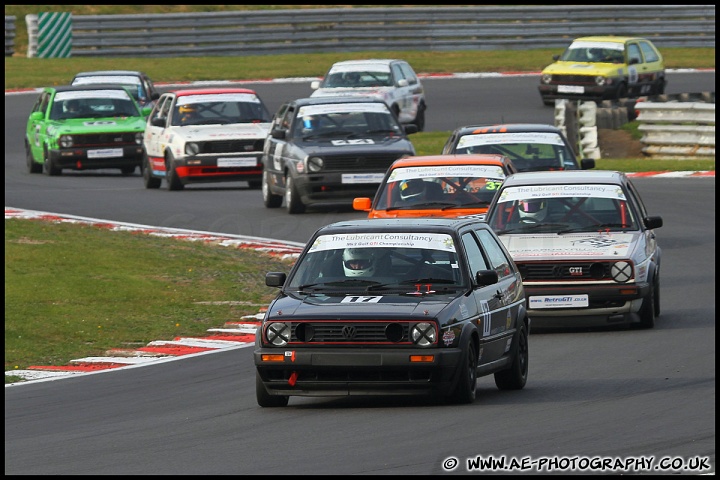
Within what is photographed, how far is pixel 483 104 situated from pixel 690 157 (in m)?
10.3

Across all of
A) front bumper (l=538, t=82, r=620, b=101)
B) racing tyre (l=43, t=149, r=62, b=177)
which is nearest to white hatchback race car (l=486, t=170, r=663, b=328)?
racing tyre (l=43, t=149, r=62, b=177)

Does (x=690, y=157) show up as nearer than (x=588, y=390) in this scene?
No

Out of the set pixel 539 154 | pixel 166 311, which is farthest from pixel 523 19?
pixel 166 311

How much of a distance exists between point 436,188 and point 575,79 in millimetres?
21749

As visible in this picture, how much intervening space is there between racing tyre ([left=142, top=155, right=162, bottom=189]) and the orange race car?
10839 millimetres

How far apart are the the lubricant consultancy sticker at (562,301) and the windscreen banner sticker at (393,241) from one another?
366cm

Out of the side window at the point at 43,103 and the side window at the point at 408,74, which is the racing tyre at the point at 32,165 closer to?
the side window at the point at 43,103

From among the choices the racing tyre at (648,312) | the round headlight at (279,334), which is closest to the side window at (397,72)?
the racing tyre at (648,312)

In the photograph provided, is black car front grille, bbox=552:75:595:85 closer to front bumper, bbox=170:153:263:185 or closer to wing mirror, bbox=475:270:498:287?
front bumper, bbox=170:153:263:185

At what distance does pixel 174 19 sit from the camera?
50.1 m

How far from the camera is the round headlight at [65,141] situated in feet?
100

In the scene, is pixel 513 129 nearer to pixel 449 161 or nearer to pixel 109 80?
pixel 449 161

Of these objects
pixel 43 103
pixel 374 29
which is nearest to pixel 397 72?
pixel 43 103

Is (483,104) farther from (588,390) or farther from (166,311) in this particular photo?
(588,390)
